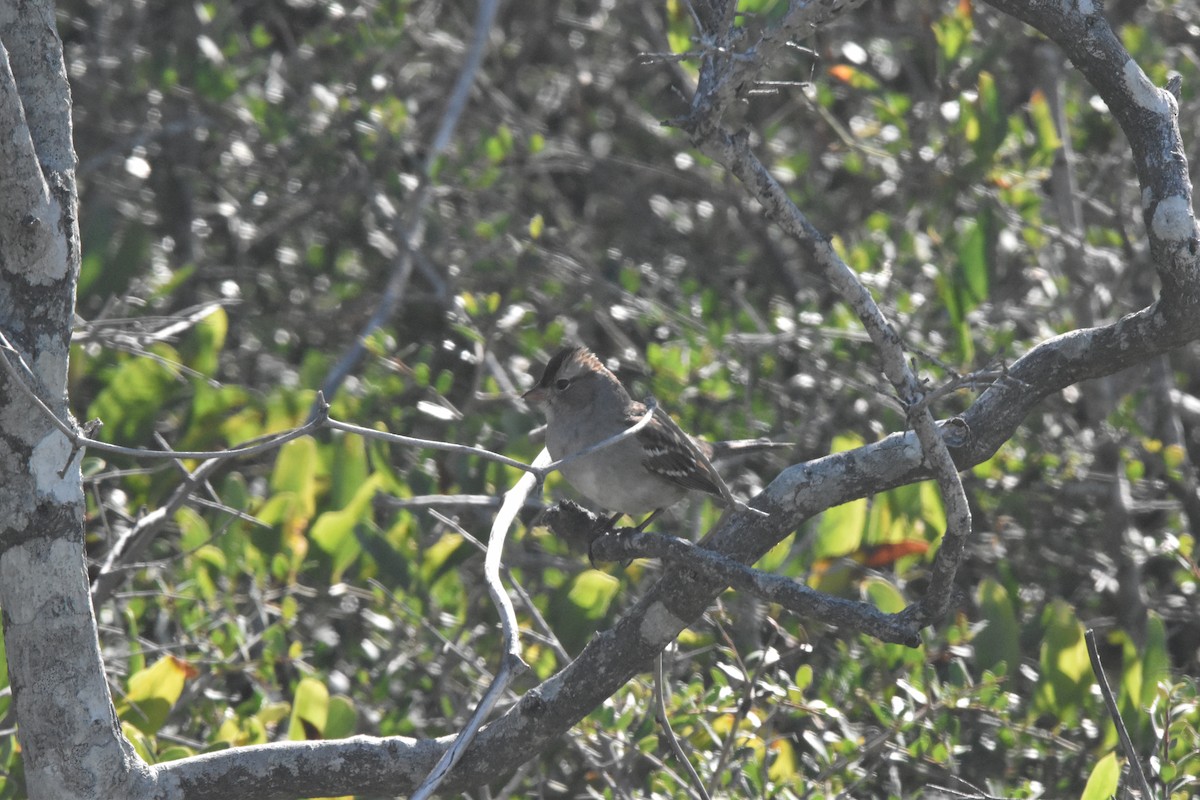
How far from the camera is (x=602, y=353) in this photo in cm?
679

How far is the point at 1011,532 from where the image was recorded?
553 centimetres

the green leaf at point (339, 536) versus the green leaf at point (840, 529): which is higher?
the green leaf at point (840, 529)

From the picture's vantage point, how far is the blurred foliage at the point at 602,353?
408cm

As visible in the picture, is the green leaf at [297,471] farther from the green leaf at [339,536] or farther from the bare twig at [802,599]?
the bare twig at [802,599]

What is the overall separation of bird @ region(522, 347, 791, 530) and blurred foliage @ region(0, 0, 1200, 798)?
276 millimetres

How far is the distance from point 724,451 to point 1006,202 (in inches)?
74.4

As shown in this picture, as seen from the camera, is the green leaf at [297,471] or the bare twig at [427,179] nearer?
the green leaf at [297,471]

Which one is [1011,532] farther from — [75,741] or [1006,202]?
[75,741]

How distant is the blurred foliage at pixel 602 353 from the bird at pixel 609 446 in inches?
10.9

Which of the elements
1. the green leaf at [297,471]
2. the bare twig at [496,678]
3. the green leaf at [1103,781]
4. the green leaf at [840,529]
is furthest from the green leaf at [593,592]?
the green leaf at [1103,781]

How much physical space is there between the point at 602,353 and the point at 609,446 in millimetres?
2582

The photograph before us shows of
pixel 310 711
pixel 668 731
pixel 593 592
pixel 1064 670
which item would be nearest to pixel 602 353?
pixel 593 592

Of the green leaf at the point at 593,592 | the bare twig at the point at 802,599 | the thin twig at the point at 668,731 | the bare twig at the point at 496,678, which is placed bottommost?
the green leaf at the point at 593,592

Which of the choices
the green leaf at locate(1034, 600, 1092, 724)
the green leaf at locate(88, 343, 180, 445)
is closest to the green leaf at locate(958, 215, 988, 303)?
the green leaf at locate(1034, 600, 1092, 724)
